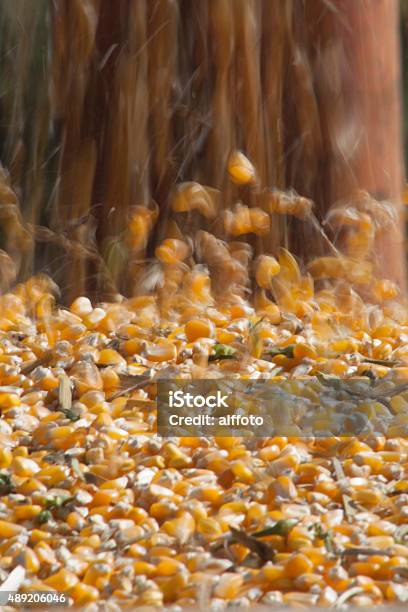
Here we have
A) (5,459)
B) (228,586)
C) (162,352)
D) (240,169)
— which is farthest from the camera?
(240,169)

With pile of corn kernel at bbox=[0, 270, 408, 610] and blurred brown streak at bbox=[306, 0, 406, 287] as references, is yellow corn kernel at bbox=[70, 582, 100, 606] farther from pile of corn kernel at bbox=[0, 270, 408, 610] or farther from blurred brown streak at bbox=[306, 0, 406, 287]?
blurred brown streak at bbox=[306, 0, 406, 287]

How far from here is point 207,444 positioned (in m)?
1.63

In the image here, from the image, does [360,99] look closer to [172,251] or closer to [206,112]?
[206,112]

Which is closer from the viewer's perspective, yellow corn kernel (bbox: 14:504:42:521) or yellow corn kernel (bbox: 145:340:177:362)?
yellow corn kernel (bbox: 14:504:42:521)

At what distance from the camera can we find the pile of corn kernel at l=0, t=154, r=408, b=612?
4.32 feet

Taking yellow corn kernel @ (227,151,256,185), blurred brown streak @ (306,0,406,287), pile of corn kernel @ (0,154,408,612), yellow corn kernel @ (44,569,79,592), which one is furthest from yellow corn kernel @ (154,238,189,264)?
yellow corn kernel @ (44,569,79,592)

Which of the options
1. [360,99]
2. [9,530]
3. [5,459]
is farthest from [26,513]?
[360,99]

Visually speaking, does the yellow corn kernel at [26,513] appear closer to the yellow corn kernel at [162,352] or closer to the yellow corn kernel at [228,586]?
the yellow corn kernel at [228,586]

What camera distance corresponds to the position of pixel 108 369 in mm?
1934

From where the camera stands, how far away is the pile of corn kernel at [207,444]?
1.32m

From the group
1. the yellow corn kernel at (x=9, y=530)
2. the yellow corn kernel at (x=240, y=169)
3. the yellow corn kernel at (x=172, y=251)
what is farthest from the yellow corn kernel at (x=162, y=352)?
the yellow corn kernel at (x=9, y=530)

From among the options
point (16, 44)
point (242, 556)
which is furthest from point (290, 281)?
point (242, 556)

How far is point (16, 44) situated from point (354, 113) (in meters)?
0.87

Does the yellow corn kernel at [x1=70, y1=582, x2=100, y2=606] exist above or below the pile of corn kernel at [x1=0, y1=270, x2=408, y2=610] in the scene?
below
